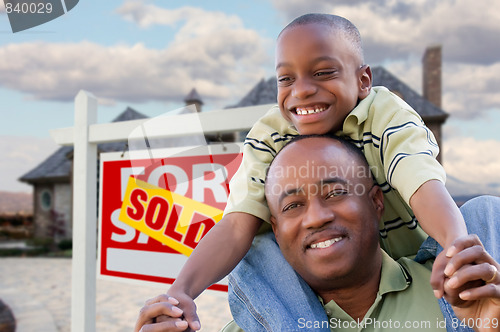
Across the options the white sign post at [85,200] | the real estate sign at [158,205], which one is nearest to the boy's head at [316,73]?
the real estate sign at [158,205]

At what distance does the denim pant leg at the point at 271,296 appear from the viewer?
140 cm

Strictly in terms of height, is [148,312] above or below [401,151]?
below

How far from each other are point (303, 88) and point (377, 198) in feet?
1.50

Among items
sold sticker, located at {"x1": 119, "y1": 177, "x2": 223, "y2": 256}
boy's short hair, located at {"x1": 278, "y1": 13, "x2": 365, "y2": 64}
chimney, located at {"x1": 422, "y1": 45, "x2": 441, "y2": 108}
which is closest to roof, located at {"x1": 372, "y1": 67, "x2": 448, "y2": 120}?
chimney, located at {"x1": 422, "y1": 45, "x2": 441, "y2": 108}

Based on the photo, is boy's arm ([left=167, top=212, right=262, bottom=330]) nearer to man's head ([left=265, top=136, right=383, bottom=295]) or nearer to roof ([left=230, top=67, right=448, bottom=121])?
man's head ([left=265, top=136, right=383, bottom=295])

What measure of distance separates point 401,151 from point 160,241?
181cm

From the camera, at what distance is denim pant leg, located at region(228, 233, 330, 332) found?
1.40 meters

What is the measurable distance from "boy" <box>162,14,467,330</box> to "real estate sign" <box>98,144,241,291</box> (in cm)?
86

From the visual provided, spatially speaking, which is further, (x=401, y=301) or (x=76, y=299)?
(x=76, y=299)

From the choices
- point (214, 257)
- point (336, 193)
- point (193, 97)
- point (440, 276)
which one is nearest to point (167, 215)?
point (214, 257)

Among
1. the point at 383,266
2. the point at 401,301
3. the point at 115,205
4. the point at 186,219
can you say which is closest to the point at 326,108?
the point at 383,266

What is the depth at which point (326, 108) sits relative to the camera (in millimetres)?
1484

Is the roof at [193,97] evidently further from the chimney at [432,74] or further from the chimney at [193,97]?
the chimney at [432,74]

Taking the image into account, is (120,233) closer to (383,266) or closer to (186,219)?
(186,219)
